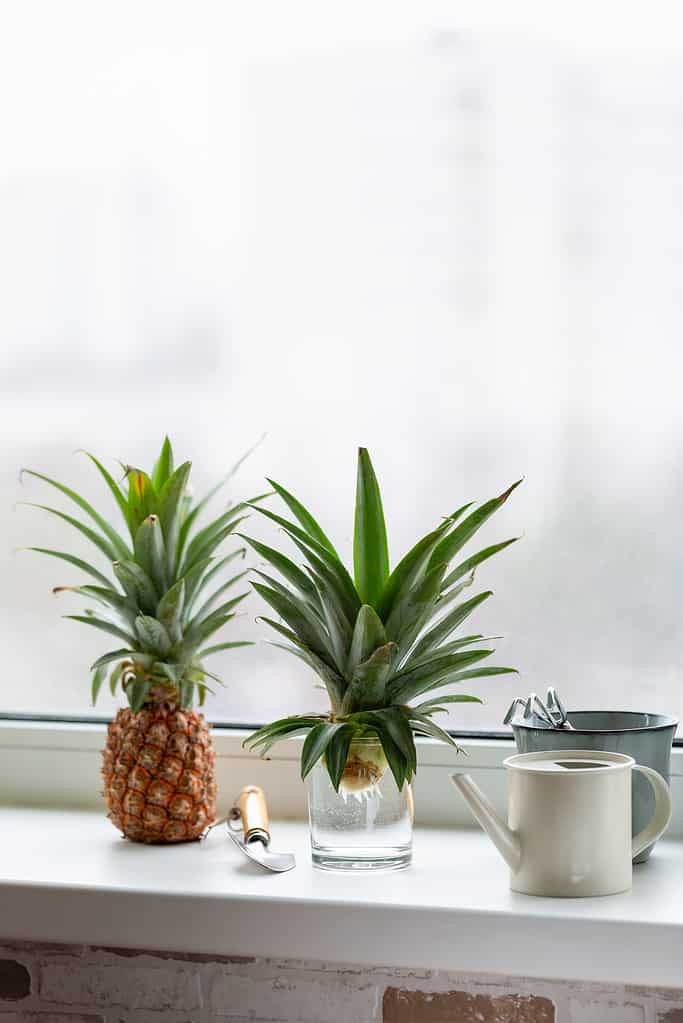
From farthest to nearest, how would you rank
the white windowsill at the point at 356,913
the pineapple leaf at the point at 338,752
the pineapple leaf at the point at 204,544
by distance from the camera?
the pineapple leaf at the point at 204,544 < the pineapple leaf at the point at 338,752 < the white windowsill at the point at 356,913

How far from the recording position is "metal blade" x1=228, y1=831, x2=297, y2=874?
1135mm

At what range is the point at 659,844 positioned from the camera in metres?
1.25

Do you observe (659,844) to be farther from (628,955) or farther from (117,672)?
(117,672)

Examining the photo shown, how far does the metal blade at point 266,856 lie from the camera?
3.72ft

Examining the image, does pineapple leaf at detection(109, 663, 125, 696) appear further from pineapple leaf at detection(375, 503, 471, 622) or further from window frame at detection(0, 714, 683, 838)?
pineapple leaf at detection(375, 503, 471, 622)

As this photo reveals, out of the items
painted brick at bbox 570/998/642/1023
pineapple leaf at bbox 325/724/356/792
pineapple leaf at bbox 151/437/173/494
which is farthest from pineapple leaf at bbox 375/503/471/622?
painted brick at bbox 570/998/642/1023

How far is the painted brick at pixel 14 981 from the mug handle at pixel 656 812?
2.26 feet

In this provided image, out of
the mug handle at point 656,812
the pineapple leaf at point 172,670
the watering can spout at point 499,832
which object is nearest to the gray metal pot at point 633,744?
the mug handle at point 656,812

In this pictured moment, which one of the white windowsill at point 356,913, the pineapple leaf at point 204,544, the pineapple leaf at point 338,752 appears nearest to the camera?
the white windowsill at point 356,913

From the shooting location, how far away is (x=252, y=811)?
1261 millimetres

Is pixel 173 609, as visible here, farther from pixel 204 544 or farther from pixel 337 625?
pixel 337 625

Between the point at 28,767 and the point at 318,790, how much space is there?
53 centimetres

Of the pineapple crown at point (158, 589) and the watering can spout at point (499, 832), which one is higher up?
the pineapple crown at point (158, 589)

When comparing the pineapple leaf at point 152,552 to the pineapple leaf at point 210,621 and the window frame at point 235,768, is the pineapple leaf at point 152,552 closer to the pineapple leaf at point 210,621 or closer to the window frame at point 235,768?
the pineapple leaf at point 210,621
